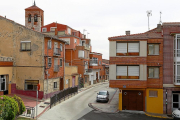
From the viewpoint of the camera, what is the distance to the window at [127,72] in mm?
26469

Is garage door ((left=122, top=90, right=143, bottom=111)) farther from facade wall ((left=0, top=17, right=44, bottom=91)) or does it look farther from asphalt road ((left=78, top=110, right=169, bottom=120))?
facade wall ((left=0, top=17, right=44, bottom=91))

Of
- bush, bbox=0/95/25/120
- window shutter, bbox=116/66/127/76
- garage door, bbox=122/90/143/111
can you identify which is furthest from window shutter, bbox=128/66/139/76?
bush, bbox=0/95/25/120

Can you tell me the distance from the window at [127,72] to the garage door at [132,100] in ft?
7.93

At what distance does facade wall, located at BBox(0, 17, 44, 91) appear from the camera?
32.5 meters

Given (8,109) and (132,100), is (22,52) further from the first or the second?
(132,100)

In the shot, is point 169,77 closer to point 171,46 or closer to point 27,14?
point 171,46

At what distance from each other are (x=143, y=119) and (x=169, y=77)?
6.82 m

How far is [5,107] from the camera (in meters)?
17.9

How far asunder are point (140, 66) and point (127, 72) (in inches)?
70.2

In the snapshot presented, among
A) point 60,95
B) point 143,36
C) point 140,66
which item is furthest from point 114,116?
point 143,36

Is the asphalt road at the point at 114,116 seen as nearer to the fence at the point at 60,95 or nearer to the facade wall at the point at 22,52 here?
the fence at the point at 60,95

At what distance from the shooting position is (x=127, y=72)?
87.0ft

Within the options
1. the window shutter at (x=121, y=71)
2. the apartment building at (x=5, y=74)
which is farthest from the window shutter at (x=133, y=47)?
the apartment building at (x=5, y=74)

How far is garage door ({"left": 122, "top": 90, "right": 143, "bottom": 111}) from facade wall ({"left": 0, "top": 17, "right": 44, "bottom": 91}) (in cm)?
1294
